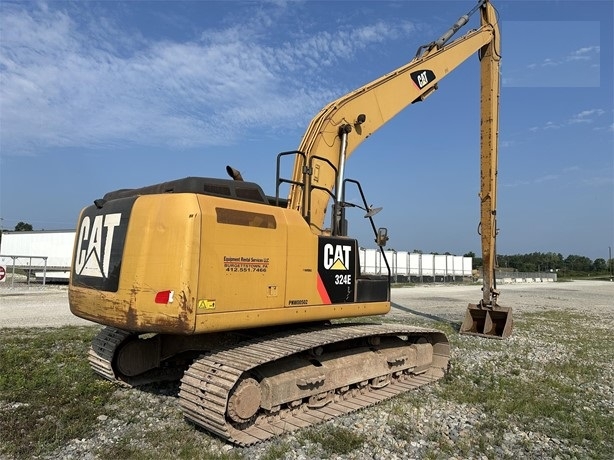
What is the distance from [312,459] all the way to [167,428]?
173cm

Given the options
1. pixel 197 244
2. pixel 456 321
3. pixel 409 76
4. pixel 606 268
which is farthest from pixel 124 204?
pixel 606 268

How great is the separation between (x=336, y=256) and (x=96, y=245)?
115 inches

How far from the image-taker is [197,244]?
4859 millimetres

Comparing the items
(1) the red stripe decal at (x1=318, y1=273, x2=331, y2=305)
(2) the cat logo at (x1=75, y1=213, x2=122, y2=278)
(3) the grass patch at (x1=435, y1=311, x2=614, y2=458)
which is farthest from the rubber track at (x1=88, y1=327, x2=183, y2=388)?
(3) the grass patch at (x1=435, y1=311, x2=614, y2=458)

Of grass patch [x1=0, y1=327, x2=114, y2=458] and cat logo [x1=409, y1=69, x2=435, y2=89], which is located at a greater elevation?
cat logo [x1=409, y1=69, x2=435, y2=89]

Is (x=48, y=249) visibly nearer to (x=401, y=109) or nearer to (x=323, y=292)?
(x=401, y=109)

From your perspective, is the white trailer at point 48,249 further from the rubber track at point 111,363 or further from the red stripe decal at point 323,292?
the red stripe decal at point 323,292

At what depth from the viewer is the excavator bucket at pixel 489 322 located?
471 inches

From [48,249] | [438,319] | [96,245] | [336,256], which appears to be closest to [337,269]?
[336,256]

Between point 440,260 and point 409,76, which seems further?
point 440,260

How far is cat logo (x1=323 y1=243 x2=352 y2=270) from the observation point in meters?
6.28

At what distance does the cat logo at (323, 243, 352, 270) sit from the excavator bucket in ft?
22.7

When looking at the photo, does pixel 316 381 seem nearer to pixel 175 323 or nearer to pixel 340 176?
pixel 175 323

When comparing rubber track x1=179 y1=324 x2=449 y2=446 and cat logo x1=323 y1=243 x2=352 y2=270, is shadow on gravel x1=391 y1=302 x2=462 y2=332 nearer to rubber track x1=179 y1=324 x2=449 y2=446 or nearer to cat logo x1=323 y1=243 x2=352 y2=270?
rubber track x1=179 y1=324 x2=449 y2=446
